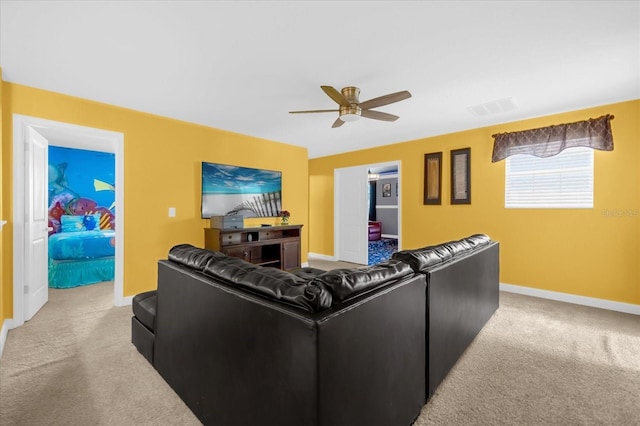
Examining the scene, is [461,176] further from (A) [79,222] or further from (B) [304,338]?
(A) [79,222]

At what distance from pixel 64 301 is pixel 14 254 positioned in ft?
3.27

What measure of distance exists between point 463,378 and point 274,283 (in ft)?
5.40

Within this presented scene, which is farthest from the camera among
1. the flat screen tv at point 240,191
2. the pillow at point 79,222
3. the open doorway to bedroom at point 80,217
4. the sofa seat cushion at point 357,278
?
the pillow at point 79,222

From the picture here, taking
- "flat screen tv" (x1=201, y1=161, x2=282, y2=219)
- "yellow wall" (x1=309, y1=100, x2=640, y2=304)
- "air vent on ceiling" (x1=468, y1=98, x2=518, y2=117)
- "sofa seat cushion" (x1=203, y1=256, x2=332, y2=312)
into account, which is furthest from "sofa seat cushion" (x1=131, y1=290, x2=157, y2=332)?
"yellow wall" (x1=309, y1=100, x2=640, y2=304)

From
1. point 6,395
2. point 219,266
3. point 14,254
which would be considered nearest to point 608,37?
point 219,266

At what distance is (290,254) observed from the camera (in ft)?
16.0

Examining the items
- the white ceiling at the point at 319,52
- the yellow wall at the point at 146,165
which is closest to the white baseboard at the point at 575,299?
the white ceiling at the point at 319,52

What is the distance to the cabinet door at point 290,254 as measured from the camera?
4.79 m

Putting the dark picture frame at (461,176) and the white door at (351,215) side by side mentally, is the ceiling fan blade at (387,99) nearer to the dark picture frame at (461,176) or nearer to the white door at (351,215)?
the dark picture frame at (461,176)

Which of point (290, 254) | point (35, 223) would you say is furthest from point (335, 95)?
point (35, 223)

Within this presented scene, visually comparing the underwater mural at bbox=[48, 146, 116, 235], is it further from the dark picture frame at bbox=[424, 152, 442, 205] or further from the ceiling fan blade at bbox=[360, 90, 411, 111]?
the dark picture frame at bbox=[424, 152, 442, 205]

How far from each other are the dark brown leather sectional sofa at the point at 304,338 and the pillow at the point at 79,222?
4.65 meters

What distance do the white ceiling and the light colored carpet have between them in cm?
246

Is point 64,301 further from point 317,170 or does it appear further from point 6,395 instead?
point 317,170
